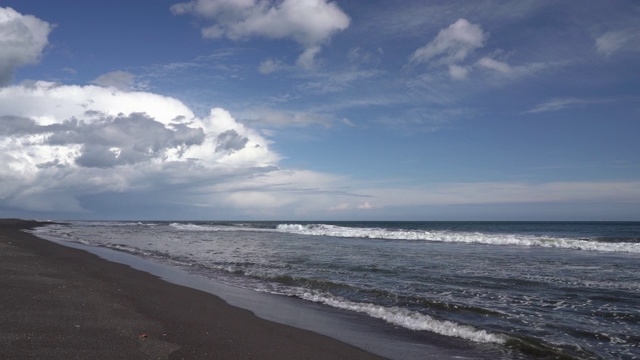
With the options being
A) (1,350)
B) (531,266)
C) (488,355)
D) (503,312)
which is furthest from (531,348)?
(531,266)

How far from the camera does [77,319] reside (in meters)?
6.70

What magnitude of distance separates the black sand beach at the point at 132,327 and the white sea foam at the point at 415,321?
2.22 meters

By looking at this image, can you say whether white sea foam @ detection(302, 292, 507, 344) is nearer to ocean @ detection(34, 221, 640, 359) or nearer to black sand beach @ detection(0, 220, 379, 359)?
ocean @ detection(34, 221, 640, 359)

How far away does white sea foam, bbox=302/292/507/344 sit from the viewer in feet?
24.7

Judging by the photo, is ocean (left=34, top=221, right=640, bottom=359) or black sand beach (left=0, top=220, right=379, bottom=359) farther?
ocean (left=34, top=221, right=640, bottom=359)

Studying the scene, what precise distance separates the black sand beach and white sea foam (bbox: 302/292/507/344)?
222 centimetres

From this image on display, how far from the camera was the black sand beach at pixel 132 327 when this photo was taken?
5.46 metres

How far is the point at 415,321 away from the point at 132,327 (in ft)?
17.8

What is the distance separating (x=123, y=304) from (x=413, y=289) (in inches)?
299

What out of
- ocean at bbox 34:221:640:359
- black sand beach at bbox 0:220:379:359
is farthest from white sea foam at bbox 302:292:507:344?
black sand beach at bbox 0:220:379:359

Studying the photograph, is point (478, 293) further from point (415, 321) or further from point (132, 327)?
point (132, 327)

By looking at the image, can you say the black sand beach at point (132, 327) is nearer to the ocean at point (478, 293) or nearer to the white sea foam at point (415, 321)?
the white sea foam at point (415, 321)

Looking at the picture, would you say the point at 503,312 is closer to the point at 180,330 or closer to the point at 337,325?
the point at 337,325

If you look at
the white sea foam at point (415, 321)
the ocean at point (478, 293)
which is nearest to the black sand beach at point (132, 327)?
the white sea foam at point (415, 321)
